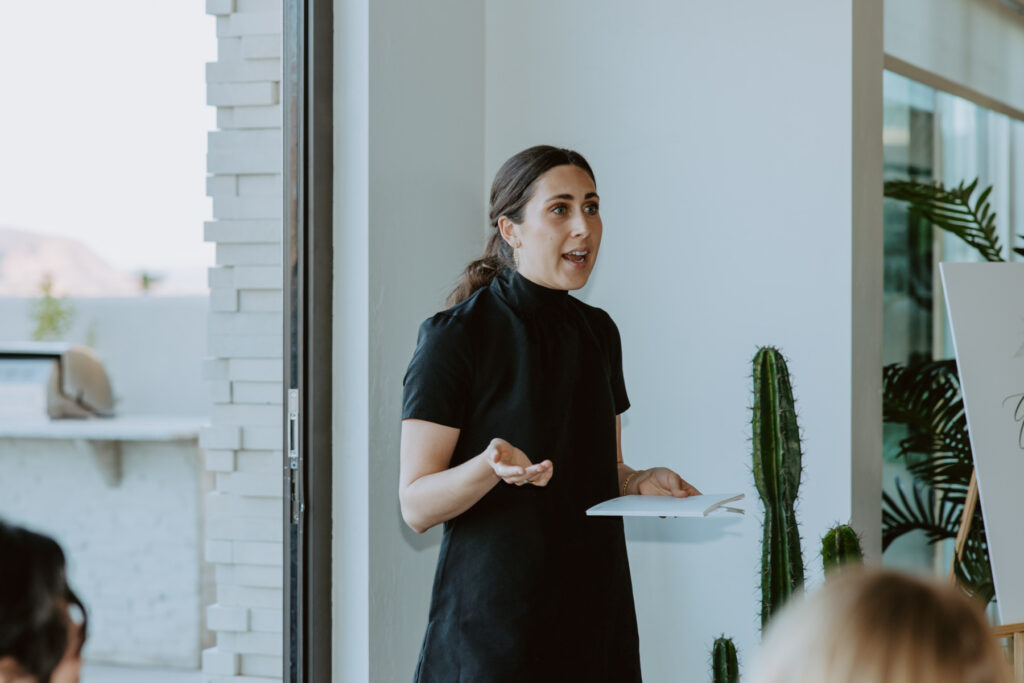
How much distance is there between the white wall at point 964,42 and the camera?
3693 millimetres

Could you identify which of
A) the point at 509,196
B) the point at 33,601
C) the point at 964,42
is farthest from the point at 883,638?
the point at 964,42

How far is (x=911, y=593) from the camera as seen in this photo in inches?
30.9

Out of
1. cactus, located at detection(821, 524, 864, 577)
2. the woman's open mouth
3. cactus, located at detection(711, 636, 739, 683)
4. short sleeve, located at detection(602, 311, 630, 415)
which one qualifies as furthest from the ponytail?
cactus, located at detection(711, 636, 739, 683)

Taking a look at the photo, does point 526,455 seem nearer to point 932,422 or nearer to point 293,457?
point 293,457

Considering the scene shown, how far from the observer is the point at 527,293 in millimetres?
1854

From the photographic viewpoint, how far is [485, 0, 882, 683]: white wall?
2533mm

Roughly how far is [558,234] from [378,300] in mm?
786

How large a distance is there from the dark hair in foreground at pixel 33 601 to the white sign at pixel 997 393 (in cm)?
204

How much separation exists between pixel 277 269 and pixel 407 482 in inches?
37.6

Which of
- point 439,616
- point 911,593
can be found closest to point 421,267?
point 439,616

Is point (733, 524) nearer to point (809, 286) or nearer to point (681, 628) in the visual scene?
point (681, 628)

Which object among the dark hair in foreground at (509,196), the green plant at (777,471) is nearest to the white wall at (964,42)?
the green plant at (777,471)

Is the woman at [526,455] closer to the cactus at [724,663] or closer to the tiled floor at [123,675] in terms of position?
the cactus at [724,663]

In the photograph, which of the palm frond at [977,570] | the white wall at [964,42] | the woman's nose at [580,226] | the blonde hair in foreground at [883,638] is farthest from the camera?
the white wall at [964,42]
